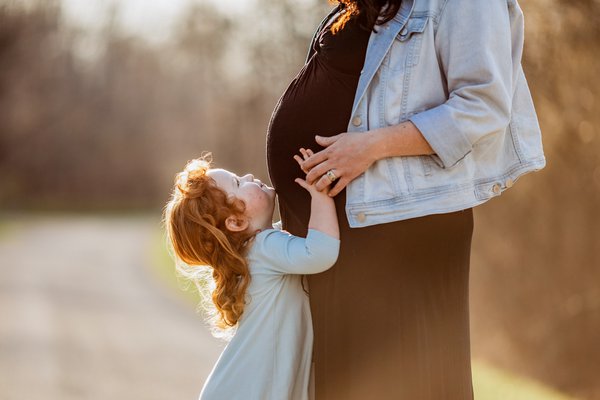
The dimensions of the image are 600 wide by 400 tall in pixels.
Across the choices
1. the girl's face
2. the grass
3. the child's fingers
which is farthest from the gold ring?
the grass

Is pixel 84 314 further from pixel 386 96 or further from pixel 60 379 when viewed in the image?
pixel 386 96

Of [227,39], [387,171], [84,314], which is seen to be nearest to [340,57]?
[387,171]

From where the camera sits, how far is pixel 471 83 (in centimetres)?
209

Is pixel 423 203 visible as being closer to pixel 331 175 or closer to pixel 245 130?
pixel 331 175

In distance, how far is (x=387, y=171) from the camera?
2170 millimetres

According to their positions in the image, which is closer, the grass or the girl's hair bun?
the girl's hair bun

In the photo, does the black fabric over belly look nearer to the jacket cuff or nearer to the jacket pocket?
the jacket pocket

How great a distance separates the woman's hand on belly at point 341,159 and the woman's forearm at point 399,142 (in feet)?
0.04

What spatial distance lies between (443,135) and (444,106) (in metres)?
0.08

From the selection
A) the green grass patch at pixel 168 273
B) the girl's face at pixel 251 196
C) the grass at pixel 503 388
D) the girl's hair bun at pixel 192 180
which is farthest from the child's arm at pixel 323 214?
the green grass patch at pixel 168 273

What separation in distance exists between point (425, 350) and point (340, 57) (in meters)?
0.85

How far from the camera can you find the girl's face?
2545 millimetres

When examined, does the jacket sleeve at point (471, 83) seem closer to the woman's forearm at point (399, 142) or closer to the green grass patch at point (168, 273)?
the woman's forearm at point (399, 142)

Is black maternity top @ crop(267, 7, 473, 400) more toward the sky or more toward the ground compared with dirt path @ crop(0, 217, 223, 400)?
more toward the ground
